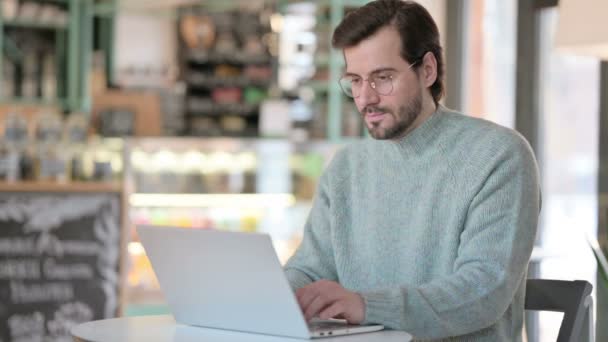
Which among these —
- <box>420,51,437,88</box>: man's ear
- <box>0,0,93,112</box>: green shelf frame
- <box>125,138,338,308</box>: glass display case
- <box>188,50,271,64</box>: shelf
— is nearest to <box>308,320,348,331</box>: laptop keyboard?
<box>420,51,437,88</box>: man's ear

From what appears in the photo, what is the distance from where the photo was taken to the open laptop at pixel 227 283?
1.65 m

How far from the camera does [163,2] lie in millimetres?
7289

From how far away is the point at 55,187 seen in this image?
4355 millimetres

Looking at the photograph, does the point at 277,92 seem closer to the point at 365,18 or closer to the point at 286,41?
the point at 286,41

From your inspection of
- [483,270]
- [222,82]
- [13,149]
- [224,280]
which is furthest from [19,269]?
[222,82]

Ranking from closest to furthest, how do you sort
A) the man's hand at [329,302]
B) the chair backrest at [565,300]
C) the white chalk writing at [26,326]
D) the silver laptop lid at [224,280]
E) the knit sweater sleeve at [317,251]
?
1. the silver laptop lid at [224,280]
2. the man's hand at [329,302]
3. the chair backrest at [565,300]
4. the knit sweater sleeve at [317,251]
5. the white chalk writing at [26,326]

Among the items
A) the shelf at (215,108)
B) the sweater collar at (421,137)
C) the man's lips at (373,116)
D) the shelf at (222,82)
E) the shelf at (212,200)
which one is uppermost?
the man's lips at (373,116)

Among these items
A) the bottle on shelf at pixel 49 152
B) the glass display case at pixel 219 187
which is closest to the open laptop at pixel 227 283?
the bottle on shelf at pixel 49 152

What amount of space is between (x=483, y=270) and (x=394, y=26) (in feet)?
1.84

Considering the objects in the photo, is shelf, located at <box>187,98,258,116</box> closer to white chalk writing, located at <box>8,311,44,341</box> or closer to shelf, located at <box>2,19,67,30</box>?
shelf, located at <box>2,19,67,30</box>

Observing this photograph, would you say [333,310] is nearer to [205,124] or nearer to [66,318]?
[66,318]

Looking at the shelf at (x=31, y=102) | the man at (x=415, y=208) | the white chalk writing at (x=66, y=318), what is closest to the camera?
the man at (x=415, y=208)

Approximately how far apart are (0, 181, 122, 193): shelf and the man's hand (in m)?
2.74

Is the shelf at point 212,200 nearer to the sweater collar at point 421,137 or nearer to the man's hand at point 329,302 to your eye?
the sweater collar at point 421,137
